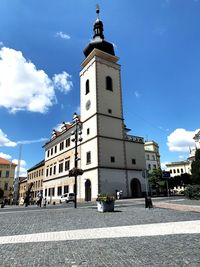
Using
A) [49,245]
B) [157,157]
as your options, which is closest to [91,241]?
[49,245]

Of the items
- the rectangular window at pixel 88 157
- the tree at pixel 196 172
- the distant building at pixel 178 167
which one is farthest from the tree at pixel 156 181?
the distant building at pixel 178 167

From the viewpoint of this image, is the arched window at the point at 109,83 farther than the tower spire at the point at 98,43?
No

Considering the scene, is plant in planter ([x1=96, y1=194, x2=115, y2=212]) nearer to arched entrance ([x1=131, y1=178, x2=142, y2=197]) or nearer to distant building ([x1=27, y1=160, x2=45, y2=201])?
arched entrance ([x1=131, y1=178, x2=142, y2=197])

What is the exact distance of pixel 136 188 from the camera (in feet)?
128

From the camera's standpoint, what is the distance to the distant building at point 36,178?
2436 inches

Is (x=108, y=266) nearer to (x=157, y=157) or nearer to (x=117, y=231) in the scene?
(x=117, y=231)

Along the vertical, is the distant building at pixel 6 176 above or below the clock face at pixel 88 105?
below

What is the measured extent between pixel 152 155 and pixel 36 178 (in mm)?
43890

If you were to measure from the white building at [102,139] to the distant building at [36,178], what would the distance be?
16004mm

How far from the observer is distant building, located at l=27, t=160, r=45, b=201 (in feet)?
203

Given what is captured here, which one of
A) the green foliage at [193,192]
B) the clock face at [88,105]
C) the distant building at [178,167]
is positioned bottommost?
the green foliage at [193,192]

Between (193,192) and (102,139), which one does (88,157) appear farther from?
(193,192)

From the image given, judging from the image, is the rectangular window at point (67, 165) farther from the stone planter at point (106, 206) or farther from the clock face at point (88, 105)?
the stone planter at point (106, 206)

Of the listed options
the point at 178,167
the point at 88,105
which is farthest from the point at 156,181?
the point at 178,167
